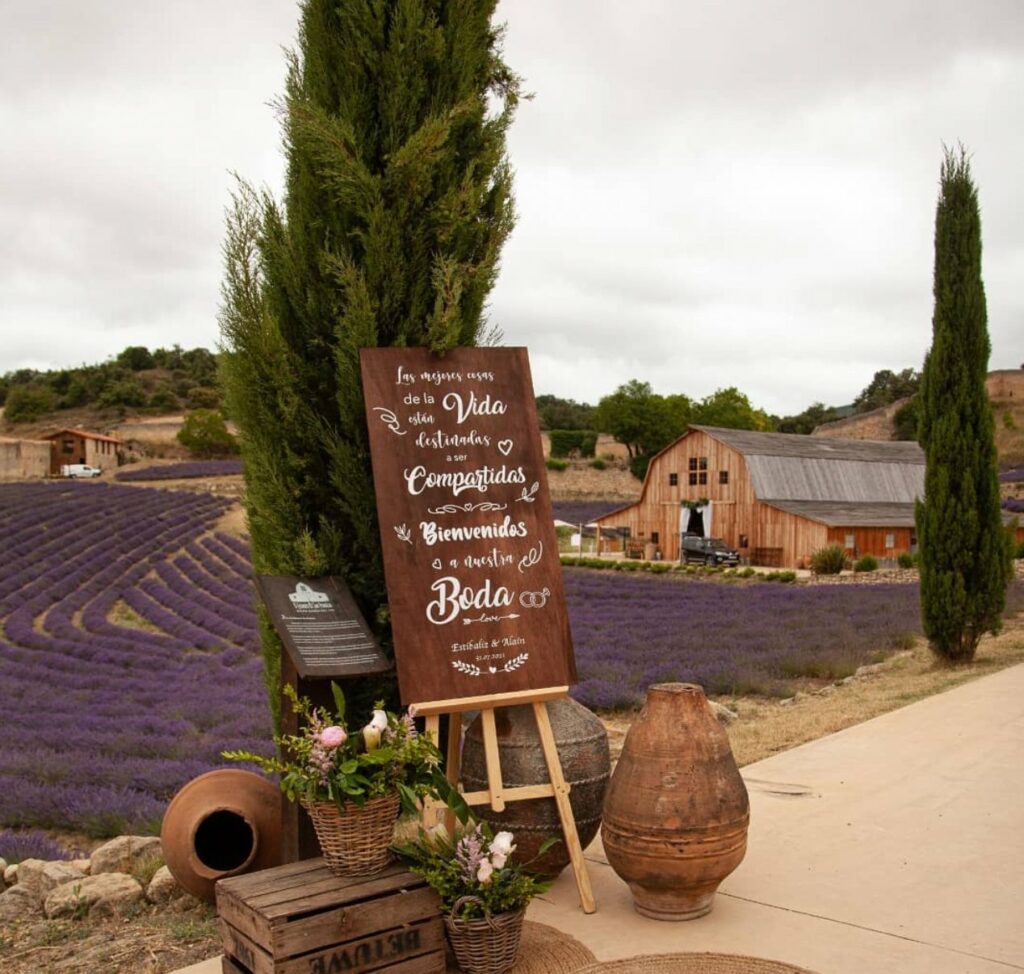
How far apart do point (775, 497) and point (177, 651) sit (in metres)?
25.3

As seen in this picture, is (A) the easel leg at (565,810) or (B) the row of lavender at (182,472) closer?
(A) the easel leg at (565,810)

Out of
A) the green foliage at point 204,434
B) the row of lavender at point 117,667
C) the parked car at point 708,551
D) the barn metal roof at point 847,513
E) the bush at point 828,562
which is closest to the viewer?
the row of lavender at point 117,667

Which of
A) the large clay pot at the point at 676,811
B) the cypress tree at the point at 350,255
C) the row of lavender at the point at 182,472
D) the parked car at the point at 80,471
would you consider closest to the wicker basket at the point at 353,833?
the large clay pot at the point at 676,811

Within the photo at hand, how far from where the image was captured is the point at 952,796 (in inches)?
233

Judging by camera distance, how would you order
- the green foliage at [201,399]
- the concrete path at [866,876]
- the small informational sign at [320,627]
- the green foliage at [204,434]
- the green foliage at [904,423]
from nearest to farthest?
1. the concrete path at [866,876]
2. the small informational sign at [320,627]
3. the green foliage at [204,434]
4. the green foliage at [904,423]
5. the green foliage at [201,399]

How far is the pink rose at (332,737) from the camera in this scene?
11.6ft

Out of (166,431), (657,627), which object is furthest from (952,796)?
(166,431)

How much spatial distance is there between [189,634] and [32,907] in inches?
526

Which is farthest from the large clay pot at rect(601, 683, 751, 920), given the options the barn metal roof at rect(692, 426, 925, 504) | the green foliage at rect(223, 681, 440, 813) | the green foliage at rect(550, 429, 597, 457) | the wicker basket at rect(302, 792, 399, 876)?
the green foliage at rect(550, 429, 597, 457)

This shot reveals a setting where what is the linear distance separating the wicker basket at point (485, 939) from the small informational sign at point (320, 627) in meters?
1.08

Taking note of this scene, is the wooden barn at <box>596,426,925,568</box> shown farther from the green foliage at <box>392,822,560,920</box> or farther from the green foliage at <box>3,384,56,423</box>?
the green foliage at <box>3,384,56,423</box>

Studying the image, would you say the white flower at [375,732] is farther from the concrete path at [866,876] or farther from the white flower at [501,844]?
the concrete path at [866,876]

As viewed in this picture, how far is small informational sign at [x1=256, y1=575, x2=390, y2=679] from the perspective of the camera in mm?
4109

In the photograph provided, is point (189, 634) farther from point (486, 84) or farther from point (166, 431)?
point (166, 431)
